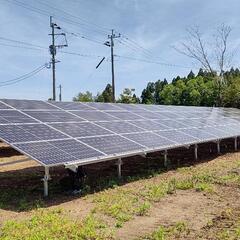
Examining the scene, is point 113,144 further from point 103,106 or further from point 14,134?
point 103,106

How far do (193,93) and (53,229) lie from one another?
3225 inches

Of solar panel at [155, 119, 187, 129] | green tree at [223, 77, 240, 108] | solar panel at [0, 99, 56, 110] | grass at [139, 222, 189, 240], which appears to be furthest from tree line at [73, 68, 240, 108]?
grass at [139, 222, 189, 240]

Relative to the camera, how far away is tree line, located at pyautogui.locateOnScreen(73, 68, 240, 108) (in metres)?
50.1

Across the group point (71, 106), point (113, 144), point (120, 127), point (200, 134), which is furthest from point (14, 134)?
point (200, 134)

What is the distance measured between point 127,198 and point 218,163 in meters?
7.65

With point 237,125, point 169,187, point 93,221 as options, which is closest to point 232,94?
point 237,125

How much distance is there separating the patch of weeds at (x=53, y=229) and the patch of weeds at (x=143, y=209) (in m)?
1.11

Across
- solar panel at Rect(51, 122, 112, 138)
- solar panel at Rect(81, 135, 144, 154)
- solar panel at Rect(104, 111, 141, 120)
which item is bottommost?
solar panel at Rect(81, 135, 144, 154)

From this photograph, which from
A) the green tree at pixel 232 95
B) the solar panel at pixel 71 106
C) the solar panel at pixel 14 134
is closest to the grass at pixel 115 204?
the solar panel at pixel 14 134

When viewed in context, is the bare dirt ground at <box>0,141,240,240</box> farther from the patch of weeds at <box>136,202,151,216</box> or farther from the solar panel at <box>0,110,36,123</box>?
the solar panel at <box>0,110,36,123</box>

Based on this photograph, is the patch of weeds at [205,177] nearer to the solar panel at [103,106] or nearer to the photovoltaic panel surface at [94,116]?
the photovoltaic panel surface at [94,116]

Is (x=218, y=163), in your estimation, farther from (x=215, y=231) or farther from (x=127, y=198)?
(x=215, y=231)

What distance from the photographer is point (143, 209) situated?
10.1 meters

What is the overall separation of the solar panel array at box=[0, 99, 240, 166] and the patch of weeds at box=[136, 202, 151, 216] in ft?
6.37
